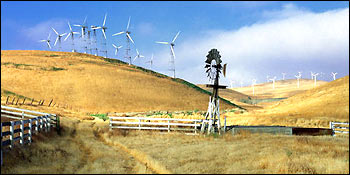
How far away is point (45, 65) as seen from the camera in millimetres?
81562

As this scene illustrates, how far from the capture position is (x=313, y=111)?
55.0 meters

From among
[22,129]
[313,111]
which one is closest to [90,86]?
[313,111]

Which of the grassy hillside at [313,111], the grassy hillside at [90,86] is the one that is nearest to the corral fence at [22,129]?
the grassy hillside at [313,111]

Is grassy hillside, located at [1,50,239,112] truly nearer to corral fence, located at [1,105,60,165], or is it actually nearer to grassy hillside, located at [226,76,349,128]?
grassy hillside, located at [226,76,349,128]

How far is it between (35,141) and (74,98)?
47.5 meters

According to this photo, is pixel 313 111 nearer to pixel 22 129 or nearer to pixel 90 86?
pixel 90 86

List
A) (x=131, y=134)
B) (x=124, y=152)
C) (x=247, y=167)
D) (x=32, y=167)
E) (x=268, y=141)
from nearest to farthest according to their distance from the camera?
1. (x=32, y=167)
2. (x=247, y=167)
3. (x=124, y=152)
4. (x=268, y=141)
5. (x=131, y=134)

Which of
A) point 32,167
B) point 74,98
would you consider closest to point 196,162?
point 32,167

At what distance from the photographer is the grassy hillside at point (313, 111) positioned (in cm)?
4284

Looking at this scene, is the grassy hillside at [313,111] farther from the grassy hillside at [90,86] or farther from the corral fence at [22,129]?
the corral fence at [22,129]

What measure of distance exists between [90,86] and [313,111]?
42518mm

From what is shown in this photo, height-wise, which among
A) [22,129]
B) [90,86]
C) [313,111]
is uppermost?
[90,86]

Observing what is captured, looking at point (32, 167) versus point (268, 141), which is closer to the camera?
point (32, 167)

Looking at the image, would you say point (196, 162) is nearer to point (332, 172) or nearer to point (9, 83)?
point (332, 172)
